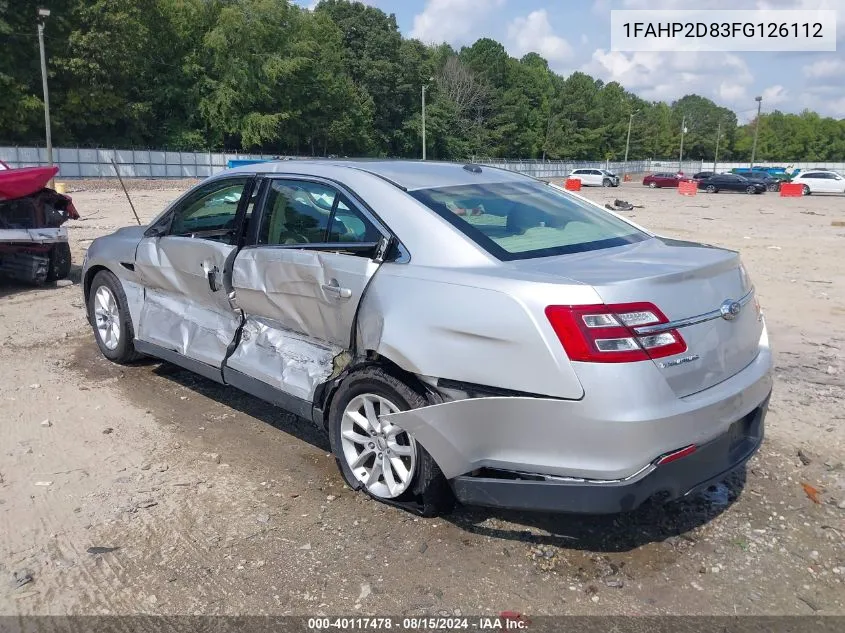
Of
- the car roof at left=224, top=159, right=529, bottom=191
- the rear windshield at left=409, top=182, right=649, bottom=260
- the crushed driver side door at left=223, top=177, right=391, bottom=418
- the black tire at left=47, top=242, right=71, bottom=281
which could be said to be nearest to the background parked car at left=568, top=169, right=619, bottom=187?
the black tire at left=47, top=242, right=71, bottom=281

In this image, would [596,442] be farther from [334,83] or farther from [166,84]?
[334,83]

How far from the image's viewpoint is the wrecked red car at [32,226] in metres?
8.41

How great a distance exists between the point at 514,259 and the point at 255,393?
6.35ft

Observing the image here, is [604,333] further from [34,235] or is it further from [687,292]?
[34,235]

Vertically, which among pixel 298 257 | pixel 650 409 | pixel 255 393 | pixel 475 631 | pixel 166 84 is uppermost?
pixel 166 84

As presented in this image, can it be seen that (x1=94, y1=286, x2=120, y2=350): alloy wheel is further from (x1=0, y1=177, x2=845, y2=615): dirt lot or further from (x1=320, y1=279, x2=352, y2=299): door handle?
(x1=320, y1=279, x2=352, y2=299): door handle

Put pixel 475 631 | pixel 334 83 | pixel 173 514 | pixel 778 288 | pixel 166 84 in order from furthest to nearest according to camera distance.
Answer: pixel 334 83 → pixel 166 84 → pixel 778 288 → pixel 173 514 → pixel 475 631

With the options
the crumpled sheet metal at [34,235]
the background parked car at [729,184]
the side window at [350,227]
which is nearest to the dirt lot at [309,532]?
the side window at [350,227]

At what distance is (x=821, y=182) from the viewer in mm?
41312

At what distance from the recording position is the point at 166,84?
60844mm

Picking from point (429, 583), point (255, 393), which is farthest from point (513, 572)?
point (255, 393)

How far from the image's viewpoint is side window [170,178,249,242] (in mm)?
4809

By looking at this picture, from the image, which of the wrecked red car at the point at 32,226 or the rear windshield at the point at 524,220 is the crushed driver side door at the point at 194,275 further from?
the wrecked red car at the point at 32,226

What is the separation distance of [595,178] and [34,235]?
160 feet
